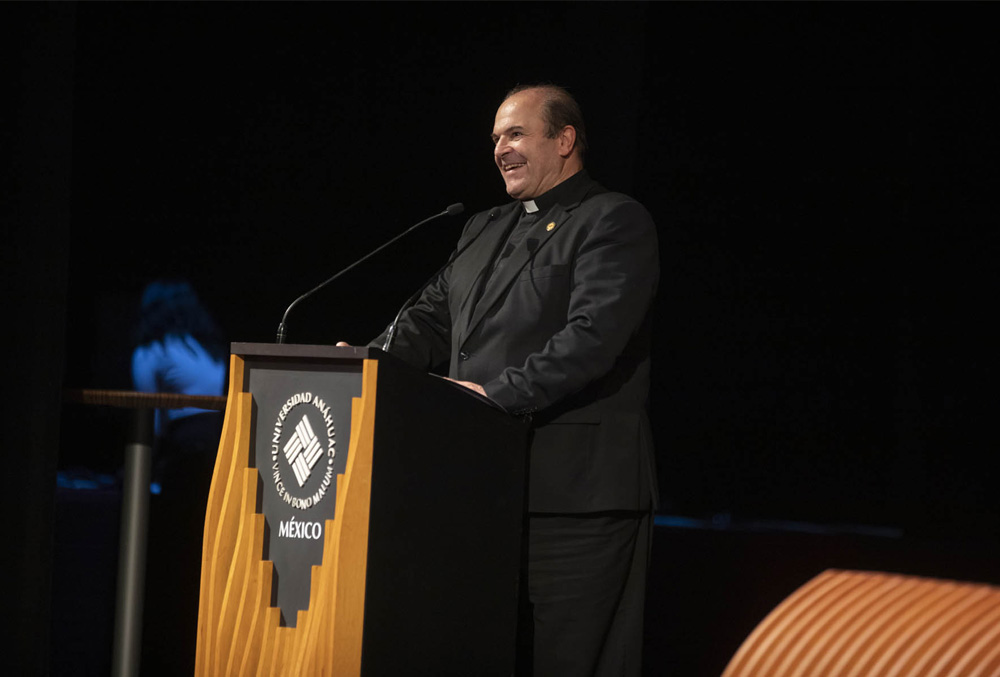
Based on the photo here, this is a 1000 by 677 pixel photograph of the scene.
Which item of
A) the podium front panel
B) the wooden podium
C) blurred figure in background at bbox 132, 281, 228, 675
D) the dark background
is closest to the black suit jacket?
the wooden podium

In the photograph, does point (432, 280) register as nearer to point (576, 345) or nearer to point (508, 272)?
point (508, 272)

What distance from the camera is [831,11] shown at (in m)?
5.16

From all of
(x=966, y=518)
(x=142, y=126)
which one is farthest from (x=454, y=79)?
(x=966, y=518)

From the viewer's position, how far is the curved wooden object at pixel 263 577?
5.65 feet

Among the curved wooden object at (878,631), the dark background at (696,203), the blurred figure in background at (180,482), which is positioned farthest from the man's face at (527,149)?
the dark background at (696,203)

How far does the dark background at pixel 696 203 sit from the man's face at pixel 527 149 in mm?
1928

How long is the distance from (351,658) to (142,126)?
3769 millimetres

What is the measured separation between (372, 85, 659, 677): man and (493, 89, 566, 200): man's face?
0.08 metres

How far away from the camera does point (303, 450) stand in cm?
188

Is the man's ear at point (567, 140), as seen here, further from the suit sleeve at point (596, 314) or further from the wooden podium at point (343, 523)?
the wooden podium at point (343, 523)

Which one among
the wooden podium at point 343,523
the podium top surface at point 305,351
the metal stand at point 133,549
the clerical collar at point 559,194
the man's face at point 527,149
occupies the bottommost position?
the metal stand at point 133,549

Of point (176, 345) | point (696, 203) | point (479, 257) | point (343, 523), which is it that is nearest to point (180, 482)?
point (176, 345)

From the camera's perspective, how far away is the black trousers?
2.19 meters

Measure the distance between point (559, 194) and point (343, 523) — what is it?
0.99m
